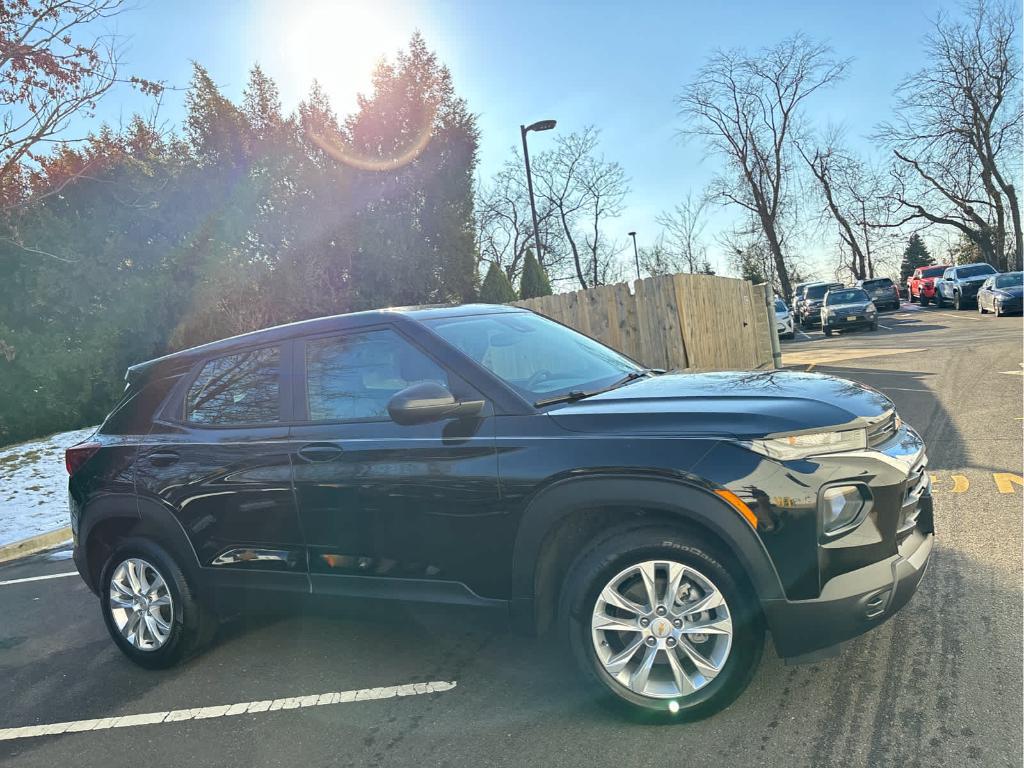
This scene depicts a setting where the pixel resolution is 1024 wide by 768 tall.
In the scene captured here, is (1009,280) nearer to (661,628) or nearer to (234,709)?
(661,628)

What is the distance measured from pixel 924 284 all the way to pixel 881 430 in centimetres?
3830

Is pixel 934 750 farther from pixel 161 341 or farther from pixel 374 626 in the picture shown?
pixel 161 341

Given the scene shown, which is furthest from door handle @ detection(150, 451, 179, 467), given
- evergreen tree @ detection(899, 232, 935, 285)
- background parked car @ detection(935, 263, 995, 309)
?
evergreen tree @ detection(899, 232, 935, 285)

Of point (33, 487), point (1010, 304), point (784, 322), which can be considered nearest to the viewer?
point (33, 487)

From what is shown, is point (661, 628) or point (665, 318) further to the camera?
point (665, 318)

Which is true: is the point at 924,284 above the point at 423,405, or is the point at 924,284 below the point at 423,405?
above

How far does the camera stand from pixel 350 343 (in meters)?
3.81

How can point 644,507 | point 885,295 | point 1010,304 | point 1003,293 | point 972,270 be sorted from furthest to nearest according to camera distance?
1. point 885,295
2. point 972,270
3. point 1003,293
4. point 1010,304
5. point 644,507

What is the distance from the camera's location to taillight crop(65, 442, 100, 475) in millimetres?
4590

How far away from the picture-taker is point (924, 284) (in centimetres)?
3638

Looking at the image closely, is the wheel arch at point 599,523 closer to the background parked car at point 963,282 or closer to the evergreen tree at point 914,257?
the background parked car at point 963,282

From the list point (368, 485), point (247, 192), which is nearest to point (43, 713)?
point (368, 485)

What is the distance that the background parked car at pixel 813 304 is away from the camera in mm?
31500

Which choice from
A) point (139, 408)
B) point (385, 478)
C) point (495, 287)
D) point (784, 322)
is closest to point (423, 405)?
point (385, 478)
